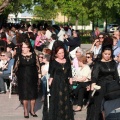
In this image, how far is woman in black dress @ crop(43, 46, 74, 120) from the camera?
941 centimetres

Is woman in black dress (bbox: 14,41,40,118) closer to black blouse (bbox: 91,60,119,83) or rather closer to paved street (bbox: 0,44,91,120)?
paved street (bbox: 0,44,91,120)

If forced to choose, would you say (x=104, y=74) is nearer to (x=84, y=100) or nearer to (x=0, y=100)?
(x=84, y=100)

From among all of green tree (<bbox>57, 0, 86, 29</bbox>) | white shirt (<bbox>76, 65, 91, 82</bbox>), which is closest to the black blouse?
white shirt (<bbox>76, 65, 91, 82</bbox>)

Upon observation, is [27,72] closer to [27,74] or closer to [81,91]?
[27,74]

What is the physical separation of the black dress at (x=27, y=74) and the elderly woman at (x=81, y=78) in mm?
1266

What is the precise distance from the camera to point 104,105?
662 centimetres

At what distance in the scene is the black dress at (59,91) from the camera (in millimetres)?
9438

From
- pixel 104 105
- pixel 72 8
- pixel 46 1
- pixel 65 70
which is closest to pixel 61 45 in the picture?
pixel 65 70

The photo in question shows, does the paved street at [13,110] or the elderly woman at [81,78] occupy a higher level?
the elderly woman at [81,78]

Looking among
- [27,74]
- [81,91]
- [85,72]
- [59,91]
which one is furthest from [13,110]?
[59,91]

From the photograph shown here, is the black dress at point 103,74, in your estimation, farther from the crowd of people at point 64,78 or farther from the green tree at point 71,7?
the green tree at point 71,7

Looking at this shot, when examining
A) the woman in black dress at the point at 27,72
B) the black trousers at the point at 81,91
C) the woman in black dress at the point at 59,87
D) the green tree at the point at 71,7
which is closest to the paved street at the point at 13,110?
the black trousers at the point at 81,91

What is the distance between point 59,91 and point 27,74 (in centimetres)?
119

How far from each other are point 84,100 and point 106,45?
10.9 ft
